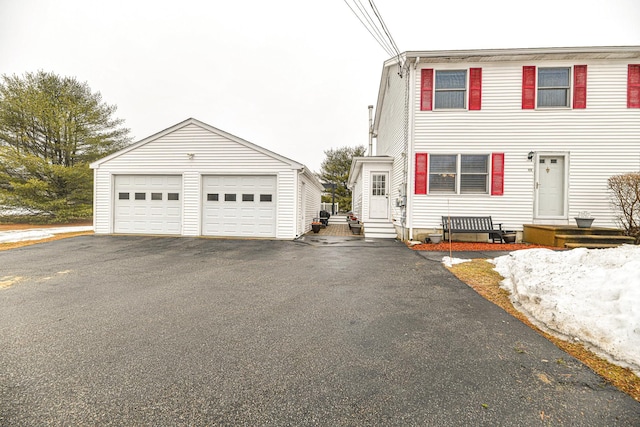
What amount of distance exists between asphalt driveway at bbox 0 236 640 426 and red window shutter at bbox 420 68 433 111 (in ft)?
22.7

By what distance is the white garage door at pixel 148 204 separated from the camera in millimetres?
11289

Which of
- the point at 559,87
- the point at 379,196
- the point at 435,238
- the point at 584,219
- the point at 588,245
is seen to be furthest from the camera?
the point at 379,196

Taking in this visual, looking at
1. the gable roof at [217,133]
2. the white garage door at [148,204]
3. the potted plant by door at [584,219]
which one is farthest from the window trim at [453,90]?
the white garage door at [148,204]

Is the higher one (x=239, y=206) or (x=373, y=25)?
(x=373, y=25)

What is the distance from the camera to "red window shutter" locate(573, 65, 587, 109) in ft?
29.0

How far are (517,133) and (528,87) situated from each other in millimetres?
1550

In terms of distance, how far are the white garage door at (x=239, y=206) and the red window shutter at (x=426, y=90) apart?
628cm

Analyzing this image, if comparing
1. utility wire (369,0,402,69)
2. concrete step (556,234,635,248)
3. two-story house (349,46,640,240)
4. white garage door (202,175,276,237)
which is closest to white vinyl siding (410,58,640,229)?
two-story house (349,46,640,240)

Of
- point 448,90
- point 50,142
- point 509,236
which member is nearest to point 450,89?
point 448,90

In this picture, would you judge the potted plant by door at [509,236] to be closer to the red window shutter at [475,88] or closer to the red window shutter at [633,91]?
the red window shutter at [475,88]

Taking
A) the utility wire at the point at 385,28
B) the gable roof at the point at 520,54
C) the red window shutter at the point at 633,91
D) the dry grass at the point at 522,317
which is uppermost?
the utility wire at the point at 385,28

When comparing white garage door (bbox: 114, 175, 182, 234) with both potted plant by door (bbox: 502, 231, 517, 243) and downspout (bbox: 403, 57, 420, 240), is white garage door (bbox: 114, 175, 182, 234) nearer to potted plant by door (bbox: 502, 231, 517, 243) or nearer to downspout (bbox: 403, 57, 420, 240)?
downspout (bbox: 403, 57, 420, 240)

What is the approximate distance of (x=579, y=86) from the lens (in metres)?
8.88

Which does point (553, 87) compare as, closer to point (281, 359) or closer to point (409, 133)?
point (409, 133)
